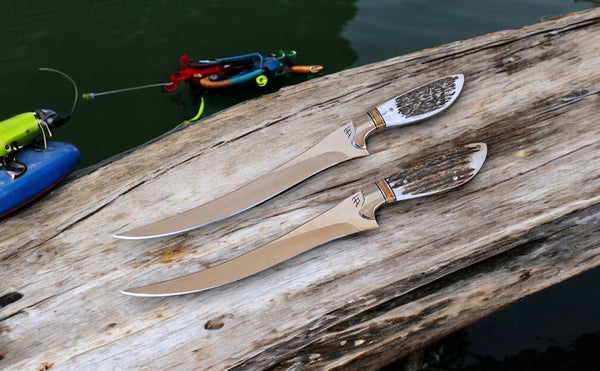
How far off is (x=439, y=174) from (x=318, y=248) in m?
0.59

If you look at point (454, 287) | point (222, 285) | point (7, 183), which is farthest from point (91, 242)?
point (454, 287)

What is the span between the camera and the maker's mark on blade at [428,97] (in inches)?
101

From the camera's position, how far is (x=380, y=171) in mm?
2488

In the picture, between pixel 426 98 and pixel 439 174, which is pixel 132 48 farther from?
pixel 439 174

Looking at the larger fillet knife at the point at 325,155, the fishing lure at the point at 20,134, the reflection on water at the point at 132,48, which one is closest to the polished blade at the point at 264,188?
the larger fillet knife at the point at 325,155

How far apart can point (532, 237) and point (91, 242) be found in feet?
5.77

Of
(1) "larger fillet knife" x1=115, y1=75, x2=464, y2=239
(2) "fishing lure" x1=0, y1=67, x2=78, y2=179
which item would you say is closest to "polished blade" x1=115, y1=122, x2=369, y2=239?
(1) "larger fillet knife" x1=115, y1=75, x2=464, y2=239

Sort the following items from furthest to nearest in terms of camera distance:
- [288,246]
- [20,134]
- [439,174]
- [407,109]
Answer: [407,109] < [20,134] < [439,174] < [288,246]

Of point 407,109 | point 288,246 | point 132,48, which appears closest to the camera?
point 288,246

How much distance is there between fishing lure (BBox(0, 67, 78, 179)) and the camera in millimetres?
2396

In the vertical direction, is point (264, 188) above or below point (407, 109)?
below

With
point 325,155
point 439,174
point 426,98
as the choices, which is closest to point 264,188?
point 325,155

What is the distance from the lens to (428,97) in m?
2.62

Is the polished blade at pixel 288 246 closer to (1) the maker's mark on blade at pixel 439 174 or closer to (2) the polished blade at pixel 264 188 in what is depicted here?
(1) the maker's mark on blade at pixel 439 174
